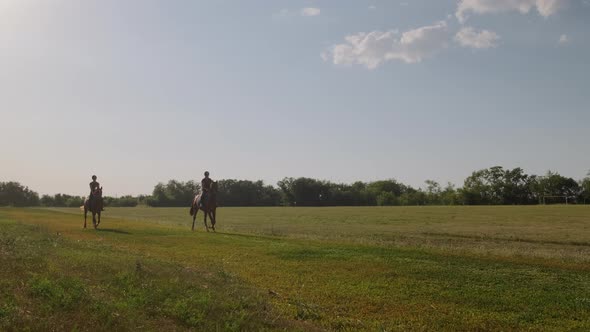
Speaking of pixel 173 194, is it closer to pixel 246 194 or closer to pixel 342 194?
pixel 246 194

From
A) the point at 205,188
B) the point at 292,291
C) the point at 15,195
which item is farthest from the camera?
the point at 15,195

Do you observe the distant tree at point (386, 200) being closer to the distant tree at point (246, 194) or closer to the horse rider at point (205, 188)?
the distant tree at point (246, 194)

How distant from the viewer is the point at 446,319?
32.5 ft

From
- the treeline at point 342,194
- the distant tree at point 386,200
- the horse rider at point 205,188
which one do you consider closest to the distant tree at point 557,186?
the treeline at point 342,194

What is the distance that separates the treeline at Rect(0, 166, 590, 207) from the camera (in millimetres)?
129500

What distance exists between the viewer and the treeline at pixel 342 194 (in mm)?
129500

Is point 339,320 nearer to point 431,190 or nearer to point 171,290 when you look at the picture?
point 171,290

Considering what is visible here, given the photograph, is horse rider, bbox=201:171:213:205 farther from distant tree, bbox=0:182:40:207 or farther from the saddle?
distant tree, bbox=0:182:40:207

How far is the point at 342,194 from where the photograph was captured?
14988cm

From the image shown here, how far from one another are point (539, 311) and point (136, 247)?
51.3ft

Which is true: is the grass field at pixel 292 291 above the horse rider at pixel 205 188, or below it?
below

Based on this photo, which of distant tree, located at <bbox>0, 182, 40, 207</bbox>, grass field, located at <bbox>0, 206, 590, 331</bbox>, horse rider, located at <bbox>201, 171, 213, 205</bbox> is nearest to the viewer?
grass field, located at <bbox>0, 206, 590, 331</bbox>

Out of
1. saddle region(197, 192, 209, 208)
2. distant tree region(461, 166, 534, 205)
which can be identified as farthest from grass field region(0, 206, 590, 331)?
distant tree region(461, 166, 534, 205)

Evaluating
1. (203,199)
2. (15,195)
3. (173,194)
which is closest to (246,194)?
(173,194)
